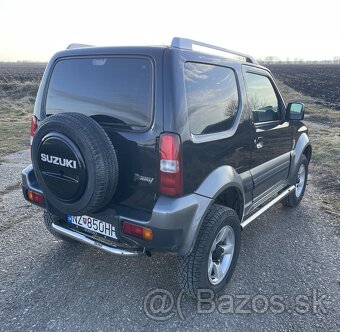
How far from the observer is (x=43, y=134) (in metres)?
2.45

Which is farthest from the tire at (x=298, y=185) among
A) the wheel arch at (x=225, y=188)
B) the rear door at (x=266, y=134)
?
the wheel arch at (x=225, y=188)

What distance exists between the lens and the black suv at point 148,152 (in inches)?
90.0

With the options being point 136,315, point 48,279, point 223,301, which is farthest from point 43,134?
point 223,301

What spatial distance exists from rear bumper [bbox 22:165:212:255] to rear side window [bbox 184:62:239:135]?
0.51m

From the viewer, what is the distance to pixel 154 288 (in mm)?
2867

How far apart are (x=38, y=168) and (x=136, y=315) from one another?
131 cm

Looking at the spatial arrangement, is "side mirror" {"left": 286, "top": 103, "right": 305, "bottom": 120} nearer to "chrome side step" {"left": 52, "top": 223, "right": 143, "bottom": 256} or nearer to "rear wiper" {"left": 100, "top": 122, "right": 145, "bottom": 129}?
"rear wiper" {"left": 100, "top": 122, "right": 145, "bottom": 129}

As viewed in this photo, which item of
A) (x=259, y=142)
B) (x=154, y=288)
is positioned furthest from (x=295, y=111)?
(x=154, y=288)

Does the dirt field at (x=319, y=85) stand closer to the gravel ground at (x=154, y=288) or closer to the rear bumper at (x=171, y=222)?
the gravel ground at (x=154, y=288)

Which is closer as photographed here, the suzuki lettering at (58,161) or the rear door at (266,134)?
the suzuki lettering at (58,161)

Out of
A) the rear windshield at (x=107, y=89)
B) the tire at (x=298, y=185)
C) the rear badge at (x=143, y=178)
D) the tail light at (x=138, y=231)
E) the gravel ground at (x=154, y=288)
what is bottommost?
the gravel ground at (x=154, y=288)

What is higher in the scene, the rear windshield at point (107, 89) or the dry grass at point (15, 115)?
the rear windshield at point (107, 89)

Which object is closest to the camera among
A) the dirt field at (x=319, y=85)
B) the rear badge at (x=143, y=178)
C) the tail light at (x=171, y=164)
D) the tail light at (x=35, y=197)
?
the tail light at (x=171, y=164)

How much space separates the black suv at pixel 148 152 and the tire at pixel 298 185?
5.77ft
